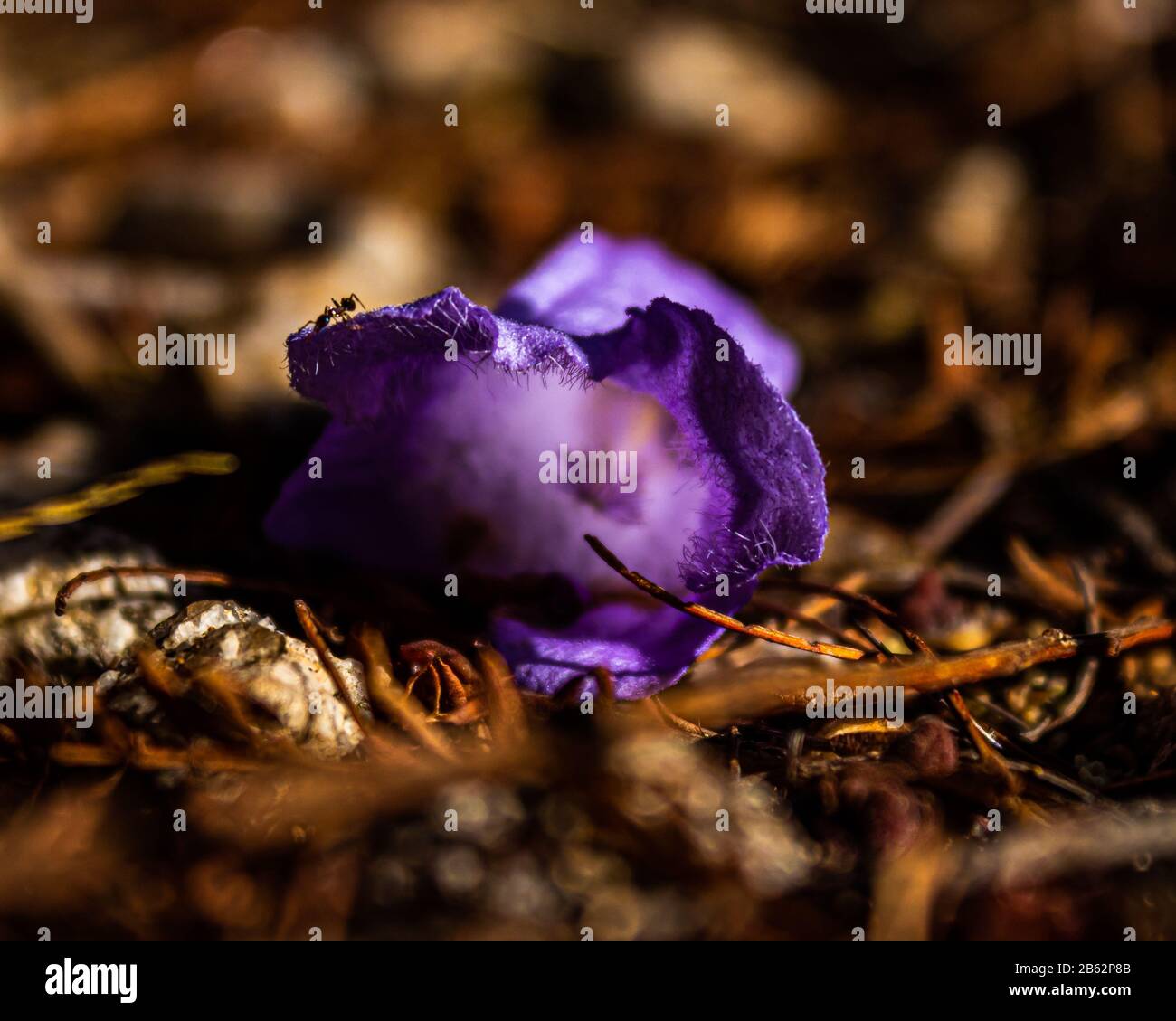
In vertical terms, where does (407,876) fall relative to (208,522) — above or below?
below

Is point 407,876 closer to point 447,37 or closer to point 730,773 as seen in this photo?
point 730,773

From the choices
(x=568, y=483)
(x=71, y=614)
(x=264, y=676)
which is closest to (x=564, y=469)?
(x=568, y=483)

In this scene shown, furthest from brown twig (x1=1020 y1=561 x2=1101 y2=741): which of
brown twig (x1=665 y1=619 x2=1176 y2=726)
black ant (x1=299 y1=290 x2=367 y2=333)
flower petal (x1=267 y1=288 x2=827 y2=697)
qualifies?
black ant (x1=299 y1=290 x2=367 y2=333)

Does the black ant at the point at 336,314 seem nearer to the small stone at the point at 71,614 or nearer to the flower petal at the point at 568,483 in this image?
the flower petal at the point at 568,483

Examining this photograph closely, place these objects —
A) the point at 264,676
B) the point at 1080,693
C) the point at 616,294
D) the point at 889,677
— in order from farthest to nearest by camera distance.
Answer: the point at 616,294, the point at 1080,693, the point at 889,677, the point at 264,676

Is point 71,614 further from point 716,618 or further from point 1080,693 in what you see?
point 1080,693

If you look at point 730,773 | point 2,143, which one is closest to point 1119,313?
point 730,773

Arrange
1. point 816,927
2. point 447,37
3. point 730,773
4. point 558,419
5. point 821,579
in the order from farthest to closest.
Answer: point 447,37
point 821,579
point 558,419
point 730,773
point 816,927

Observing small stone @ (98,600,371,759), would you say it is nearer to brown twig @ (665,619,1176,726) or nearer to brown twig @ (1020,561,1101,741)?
brown twig @ (665,619,1176,726)
